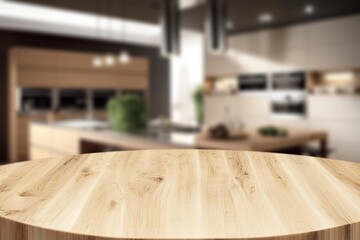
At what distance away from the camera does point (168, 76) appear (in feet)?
32.7

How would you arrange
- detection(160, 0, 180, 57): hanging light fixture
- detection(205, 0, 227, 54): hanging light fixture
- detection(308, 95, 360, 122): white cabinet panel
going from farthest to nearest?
detection(308, 95, 360, 122): white cabinet panel
detection(160, 0, 180, 57): hanging light fixture
detection(205, 0, 227, 54): hanging light fixture

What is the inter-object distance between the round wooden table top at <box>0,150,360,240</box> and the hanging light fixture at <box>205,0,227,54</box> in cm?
303

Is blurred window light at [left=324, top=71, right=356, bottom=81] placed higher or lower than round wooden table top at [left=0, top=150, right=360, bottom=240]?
higher

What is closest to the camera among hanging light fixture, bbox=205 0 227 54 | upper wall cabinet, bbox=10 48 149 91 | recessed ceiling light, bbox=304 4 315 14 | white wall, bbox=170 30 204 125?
hanging light fixture, bbox=205 0 227 54

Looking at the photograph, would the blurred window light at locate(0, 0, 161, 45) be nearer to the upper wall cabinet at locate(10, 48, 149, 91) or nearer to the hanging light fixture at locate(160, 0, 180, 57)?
the upper wall cabinet at locate(10, 48, 149, 91)

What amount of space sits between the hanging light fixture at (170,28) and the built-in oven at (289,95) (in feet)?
9.31

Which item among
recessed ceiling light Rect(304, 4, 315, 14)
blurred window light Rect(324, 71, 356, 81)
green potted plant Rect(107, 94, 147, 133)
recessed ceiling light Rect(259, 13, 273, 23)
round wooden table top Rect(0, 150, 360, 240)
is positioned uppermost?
recessed ceiling light Rect(259, 13, 273, 23)

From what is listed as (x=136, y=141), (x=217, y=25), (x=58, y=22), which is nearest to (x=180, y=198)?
(x=136, y=141)

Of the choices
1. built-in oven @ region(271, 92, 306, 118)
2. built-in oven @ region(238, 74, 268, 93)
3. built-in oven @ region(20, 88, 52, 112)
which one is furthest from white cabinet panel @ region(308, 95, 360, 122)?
built-in oven @ region(20, 88, 52, 112)

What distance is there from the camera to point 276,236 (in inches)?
22.2

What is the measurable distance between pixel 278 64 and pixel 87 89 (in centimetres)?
428

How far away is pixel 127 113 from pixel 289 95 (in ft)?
11.3

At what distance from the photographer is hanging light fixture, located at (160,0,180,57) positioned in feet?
14.0

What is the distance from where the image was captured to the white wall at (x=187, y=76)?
1044cm
